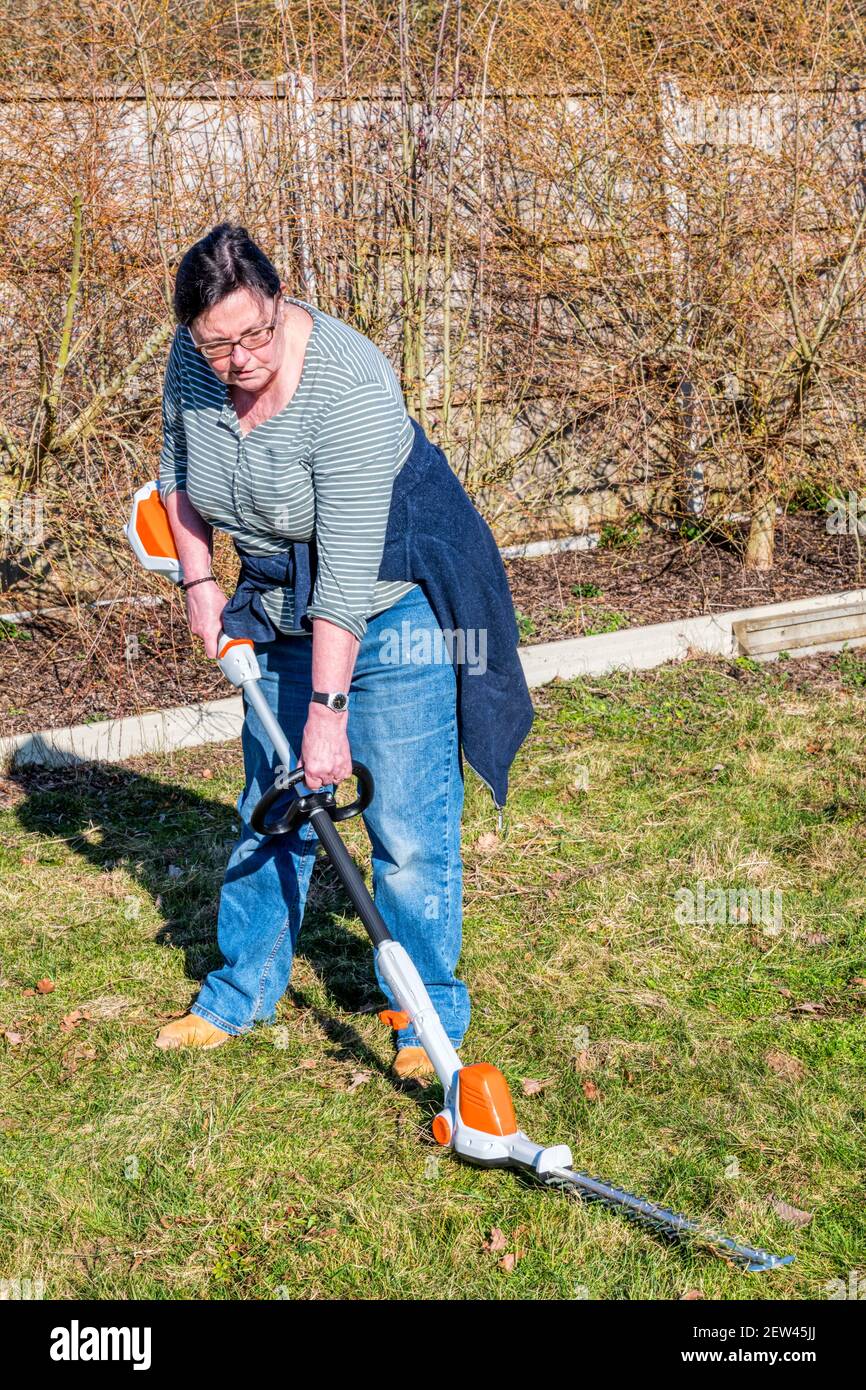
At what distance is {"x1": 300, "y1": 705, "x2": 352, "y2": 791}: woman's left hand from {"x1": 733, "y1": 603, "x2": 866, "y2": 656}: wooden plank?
13.3 feet

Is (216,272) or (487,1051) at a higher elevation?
(216,272)

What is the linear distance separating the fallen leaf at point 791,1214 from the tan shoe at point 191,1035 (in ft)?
4.85

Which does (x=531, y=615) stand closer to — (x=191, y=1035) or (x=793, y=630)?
(x=793, y=630)

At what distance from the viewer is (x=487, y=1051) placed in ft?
11.3

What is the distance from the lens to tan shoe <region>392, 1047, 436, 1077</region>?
3297 millimetres

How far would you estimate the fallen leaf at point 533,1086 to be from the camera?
3248mm

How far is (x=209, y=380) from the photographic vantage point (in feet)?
9.20

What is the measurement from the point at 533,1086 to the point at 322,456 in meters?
1.68
